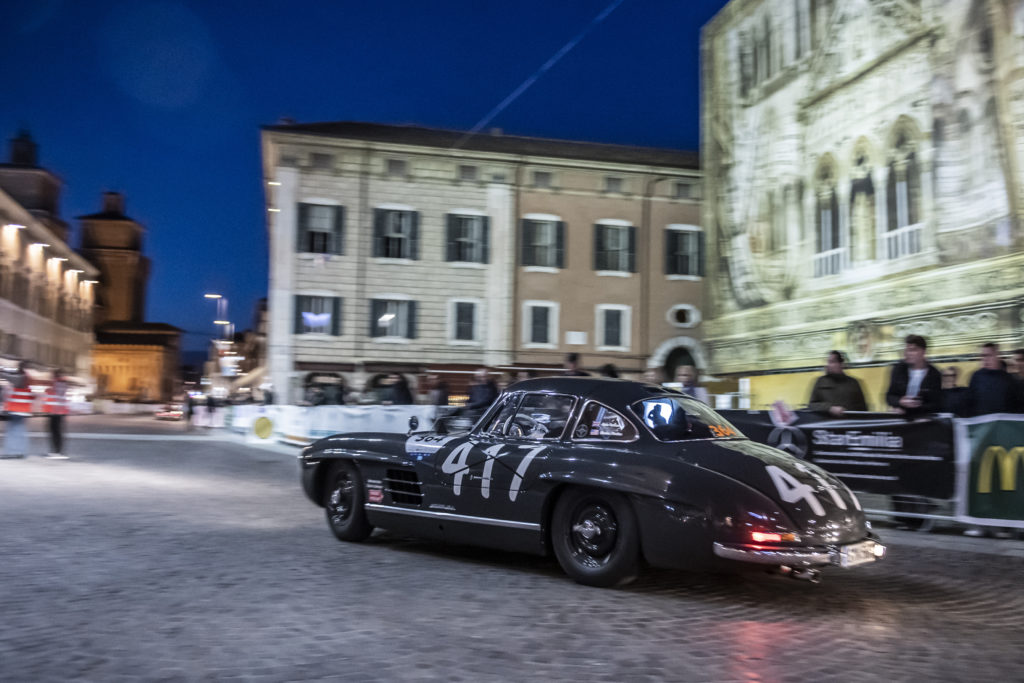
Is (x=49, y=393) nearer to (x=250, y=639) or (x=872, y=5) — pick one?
(x=250, y=639)

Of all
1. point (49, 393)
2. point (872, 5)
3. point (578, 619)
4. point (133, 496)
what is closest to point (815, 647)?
point (578, 619)

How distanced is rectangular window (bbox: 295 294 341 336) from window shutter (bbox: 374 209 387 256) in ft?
7.96

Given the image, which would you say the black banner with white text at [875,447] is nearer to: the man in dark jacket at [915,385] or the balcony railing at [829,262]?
the man in dark jacket at [915,385]

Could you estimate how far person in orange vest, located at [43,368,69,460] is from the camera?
17688mm

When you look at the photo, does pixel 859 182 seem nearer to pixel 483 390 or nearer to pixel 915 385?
pixel 483 390

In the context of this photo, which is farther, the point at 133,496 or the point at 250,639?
the point at 133,496

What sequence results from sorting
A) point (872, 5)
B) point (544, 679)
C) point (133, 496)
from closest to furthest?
1. point (544, 679)
2. point (133, 496)
3. point (872, 5)

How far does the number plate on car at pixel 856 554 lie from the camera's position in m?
5.91

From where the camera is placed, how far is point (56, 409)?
1803cm

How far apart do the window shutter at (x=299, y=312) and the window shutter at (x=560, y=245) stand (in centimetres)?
997

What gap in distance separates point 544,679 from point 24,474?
12.7 meters

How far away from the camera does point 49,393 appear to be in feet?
57.6

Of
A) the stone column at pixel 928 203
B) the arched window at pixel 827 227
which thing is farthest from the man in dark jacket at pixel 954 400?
the arched window at pixel 827 227

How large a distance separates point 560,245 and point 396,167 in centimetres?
708
